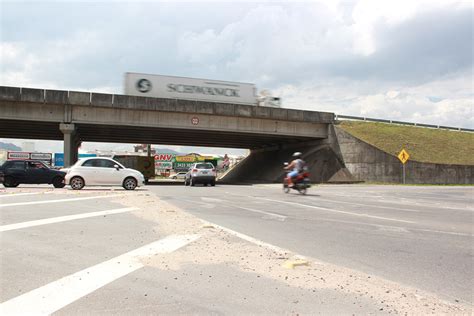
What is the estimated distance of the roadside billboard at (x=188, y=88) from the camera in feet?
115

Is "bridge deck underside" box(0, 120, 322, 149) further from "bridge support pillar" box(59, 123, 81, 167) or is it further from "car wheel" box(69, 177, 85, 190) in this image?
"car wheel" box(69, 177, 85, 190)

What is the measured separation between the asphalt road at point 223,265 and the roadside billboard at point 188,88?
26.2 metres

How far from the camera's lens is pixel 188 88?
119ft

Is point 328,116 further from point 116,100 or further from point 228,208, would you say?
point 228,208

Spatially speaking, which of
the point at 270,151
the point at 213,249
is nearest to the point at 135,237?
the point at 213,249

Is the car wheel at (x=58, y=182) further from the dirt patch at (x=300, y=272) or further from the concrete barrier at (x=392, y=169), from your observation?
the concrete barrier at (x=392, y=169)

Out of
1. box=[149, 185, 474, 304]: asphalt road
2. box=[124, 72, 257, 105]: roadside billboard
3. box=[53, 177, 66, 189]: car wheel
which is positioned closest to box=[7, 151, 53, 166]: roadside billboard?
box=[124, 72, 257, 105]: roadside billboard

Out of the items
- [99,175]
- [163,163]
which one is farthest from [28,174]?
[163,163]

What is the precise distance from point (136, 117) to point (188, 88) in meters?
5.59

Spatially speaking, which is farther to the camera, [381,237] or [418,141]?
[418,141]

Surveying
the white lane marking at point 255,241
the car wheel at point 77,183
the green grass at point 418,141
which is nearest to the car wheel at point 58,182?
the car wheel at point 77,183

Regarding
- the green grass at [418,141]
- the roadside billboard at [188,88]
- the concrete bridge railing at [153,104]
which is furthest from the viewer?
the green grass at [418,141]

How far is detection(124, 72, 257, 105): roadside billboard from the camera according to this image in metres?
34.9

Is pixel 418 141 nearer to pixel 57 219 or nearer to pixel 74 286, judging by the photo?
pixel 57 219
